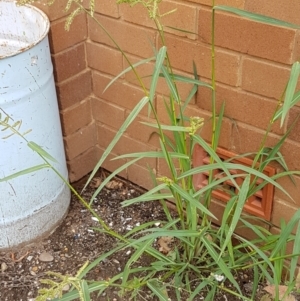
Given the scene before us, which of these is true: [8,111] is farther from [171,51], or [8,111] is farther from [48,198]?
[171,51]

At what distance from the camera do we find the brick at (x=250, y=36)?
4.93 ft

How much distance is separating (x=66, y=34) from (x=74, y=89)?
0.24 m

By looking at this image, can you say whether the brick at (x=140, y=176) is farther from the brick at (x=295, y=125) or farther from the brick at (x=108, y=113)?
the brick at (x=295, y=125)

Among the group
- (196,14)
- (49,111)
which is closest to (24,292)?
(49,111)

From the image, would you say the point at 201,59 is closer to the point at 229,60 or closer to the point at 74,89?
the point at 229,60

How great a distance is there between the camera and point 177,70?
1.82m

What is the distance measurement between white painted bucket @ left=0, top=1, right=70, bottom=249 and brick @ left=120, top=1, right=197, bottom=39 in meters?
0.31

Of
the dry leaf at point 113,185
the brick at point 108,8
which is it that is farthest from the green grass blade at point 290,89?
the dry leaf at point 113,185

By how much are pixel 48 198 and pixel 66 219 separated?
8.1 inches

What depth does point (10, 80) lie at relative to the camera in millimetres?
1633

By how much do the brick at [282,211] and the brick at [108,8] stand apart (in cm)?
88

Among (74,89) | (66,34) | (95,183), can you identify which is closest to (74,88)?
(74,89)

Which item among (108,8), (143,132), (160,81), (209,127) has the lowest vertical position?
(143,132)

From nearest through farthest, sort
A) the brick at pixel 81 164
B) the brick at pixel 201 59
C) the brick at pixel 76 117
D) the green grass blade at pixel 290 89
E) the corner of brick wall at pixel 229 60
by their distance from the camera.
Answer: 1. the green grass blade at pixel 290 89
2. the corner of brick wall at pixel 229 60
3. the brick at pixel 201 59
4. the brick at pixel 76 117
5. the brick at pixel 81 164
